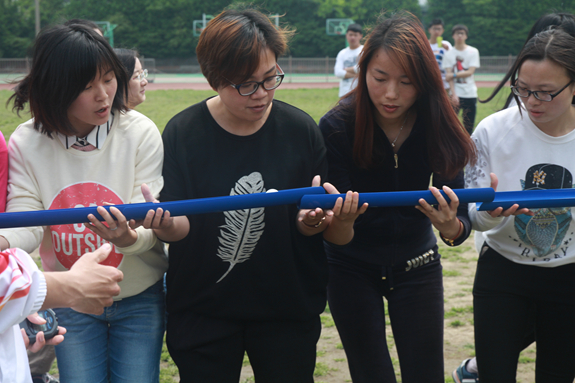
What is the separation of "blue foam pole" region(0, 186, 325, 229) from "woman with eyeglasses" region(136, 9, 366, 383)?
6.9 inches

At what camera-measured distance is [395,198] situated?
2.25m

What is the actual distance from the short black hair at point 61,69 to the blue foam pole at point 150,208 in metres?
0.39

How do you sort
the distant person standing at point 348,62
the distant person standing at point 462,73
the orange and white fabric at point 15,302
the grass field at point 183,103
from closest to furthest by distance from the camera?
the orange and white fabric at point 15,302 → the distant person standing at point 462,73 → the distant person standing at point 348,62 → the grass field at point 183,103

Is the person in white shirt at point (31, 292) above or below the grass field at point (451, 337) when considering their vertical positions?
above

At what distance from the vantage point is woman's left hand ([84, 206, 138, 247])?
2057 millimetres

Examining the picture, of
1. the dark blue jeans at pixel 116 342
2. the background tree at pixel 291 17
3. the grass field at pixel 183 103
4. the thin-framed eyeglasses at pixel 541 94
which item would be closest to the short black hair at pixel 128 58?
the dark blue jeans at pixel 116 342

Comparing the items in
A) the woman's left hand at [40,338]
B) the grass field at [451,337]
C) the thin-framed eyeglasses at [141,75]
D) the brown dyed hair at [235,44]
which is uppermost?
the brown dyed hair at [235,44]

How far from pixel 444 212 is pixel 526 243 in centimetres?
57

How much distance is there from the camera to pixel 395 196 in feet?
7.37

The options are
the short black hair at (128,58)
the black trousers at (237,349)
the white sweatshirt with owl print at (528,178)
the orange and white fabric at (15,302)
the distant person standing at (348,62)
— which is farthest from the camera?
the distant person standing at (348,62)

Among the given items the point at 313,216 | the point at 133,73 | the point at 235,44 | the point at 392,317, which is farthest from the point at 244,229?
the point at 133,73

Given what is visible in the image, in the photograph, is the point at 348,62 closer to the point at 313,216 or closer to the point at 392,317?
the point at 392,317

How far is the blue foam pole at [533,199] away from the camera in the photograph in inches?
90.9

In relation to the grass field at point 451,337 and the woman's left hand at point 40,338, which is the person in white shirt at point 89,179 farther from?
the grass field at point 451,337
